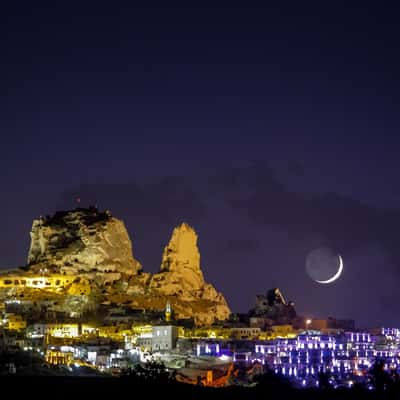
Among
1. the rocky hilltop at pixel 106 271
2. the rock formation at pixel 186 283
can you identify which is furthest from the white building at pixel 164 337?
the rock formation at pixel 186 283

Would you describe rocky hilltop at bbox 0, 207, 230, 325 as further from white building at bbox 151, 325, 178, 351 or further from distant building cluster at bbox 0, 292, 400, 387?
white building at bbox 151, 325, 178, 351

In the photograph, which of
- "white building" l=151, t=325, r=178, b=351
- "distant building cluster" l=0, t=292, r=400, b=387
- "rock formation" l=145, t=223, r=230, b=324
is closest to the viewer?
"distant building cluster" l=0, t=292, r=400, b=387

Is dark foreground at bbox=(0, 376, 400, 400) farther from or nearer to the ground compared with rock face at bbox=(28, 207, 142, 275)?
nearer to the ground

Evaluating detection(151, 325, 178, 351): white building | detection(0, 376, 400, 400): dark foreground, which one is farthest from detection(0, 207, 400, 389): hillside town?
detection(0, 376, 400, 400): dark foreground

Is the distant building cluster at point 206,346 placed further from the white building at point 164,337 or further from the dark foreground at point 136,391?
the dark foreground at point 136,391

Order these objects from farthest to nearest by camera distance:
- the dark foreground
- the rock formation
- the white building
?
1. the rock formation
2. the white building
3. the dark foreground

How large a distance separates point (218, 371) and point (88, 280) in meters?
42.8

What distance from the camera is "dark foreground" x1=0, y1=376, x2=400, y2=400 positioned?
44.5 metres

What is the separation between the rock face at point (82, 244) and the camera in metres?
137

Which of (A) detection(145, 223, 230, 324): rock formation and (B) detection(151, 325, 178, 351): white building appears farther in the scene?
(A) detection(145, 223, 230, 324): rock formation

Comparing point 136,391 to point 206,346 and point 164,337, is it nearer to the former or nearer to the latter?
point 206,346

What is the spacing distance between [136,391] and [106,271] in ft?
300

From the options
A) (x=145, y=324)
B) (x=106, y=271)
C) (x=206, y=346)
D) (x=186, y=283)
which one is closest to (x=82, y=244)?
(x=106, y=271)

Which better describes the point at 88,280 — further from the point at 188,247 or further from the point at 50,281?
the point at 188,247
